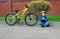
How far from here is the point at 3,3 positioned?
20.0m

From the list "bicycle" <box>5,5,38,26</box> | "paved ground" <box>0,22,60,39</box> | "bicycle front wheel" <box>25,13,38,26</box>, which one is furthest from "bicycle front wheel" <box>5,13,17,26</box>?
"bicycle front wheel" <box>25,13,38,26</box>

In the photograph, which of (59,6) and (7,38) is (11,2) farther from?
(7,38)

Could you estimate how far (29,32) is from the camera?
Answer: 12312 mm

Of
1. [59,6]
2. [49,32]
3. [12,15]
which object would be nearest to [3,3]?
[59,6]

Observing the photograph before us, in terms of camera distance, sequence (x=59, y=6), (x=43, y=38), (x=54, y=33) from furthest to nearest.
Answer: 1. (x=59, y=6)
2. (x=54, y=33)
3. (x=43, y=38)

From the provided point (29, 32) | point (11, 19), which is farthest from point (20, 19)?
point (29, 32)

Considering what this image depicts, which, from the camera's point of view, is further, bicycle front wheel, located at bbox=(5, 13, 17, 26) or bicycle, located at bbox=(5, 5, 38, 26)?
bicycle front wheel, located at bbox=(5, 13, 17, 26)

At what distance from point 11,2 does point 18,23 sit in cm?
552

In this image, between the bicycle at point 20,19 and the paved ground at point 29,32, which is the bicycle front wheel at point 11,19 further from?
the paved ground at point 29,32

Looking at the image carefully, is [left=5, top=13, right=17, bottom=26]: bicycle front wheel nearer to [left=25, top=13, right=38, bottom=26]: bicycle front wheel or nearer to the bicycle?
the bicycle

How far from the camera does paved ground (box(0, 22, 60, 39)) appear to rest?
1120 cm

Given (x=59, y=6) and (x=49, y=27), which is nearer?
(x=49, y=27)

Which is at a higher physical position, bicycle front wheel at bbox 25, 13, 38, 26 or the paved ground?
bicycle front wheel at bbox 25, 13, 38, 26

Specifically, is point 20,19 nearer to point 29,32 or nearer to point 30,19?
point 30,19
